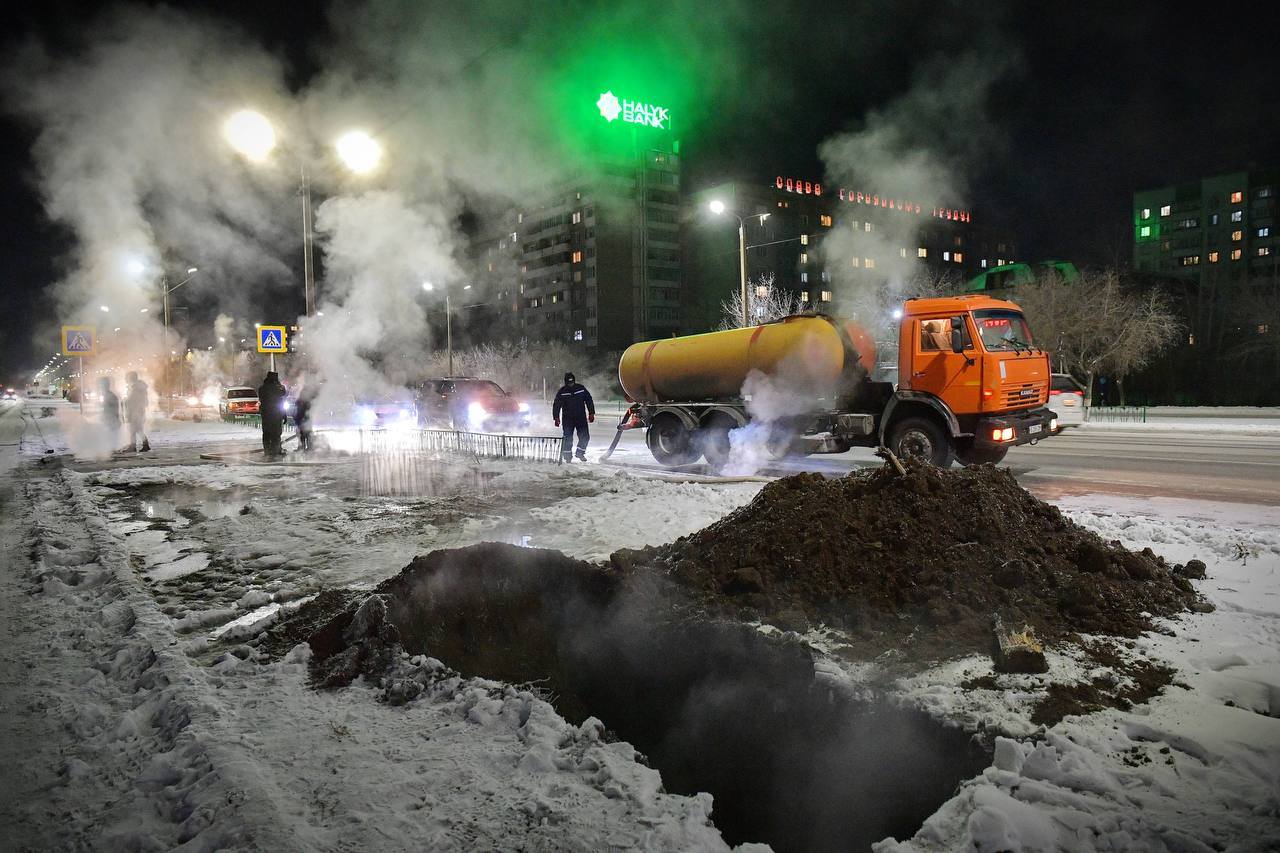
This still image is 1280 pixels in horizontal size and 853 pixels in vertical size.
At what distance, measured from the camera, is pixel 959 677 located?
399 cm

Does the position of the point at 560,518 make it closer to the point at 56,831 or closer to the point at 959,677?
the point at 959,677

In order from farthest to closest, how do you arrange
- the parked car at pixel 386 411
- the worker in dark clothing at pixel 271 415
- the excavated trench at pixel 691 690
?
the parked car at pixel 386 411 → the worker in dark clothing at pixel 271 415 → the excavated trench at pixel 691 690

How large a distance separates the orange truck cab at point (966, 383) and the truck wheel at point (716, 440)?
2.82 m

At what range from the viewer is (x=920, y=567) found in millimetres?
5062

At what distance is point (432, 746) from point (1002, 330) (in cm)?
1106

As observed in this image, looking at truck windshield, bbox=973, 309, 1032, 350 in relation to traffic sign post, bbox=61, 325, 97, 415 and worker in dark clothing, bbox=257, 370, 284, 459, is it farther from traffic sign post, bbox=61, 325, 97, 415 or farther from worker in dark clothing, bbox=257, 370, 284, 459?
traffic sign post, bbox=61, 325, 97, 415

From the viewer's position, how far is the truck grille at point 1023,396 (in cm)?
1127

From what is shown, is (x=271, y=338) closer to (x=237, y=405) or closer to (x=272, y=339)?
(x=272, y=339)

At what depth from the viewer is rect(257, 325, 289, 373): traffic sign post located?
54.6 feet

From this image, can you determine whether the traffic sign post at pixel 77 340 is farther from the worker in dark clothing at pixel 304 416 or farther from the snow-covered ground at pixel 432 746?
the snow-covered ground at pixel 432 746

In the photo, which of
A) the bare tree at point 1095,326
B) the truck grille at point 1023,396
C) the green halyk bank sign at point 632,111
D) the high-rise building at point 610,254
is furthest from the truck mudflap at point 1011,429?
the high-rise building at point 610,254

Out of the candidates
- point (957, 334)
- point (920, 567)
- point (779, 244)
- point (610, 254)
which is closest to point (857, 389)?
point (957, 334)

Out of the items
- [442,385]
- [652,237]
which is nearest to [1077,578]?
[442,385]

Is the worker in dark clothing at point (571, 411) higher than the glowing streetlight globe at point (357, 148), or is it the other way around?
the glowing streetlight globe at point (357, 148)
